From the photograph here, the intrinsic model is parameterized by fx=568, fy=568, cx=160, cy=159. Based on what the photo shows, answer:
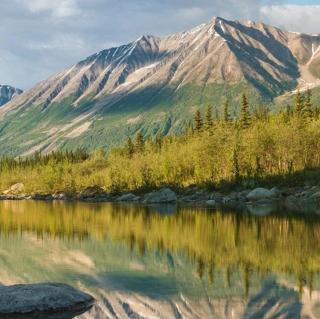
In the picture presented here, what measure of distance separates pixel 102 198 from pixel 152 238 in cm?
10008

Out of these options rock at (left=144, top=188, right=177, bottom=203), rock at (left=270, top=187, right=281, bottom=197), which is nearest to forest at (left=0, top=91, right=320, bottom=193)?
rock at (left=270, top=187, right=281, bottom=197)

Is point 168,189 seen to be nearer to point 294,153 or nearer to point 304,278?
point 294,153

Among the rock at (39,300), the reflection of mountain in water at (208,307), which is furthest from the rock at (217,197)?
the rock at (39,300)

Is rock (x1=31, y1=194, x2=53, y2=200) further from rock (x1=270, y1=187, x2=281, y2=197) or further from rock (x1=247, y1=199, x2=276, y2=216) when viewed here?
rock (x1=247, y1=199, x2=276, y2=216)

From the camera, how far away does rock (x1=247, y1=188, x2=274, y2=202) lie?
117750 mm

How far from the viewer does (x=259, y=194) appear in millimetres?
118250

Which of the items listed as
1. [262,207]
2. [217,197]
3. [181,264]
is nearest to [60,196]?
[217,197]

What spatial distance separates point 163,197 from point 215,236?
7646 centimetres

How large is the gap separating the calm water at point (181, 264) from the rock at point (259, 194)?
39625 millimetres

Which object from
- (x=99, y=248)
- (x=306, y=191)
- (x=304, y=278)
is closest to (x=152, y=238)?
(x=99, y=248)

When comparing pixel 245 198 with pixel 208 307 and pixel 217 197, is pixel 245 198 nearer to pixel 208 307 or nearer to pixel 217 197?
pixel 217 197

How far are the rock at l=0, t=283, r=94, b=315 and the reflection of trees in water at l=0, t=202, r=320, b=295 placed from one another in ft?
33.7

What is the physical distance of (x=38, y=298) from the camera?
28.7 metres

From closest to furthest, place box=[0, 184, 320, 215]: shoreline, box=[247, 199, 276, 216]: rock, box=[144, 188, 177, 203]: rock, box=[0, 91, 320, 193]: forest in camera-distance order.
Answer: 1. box=[247, 199, 276, 216]: rock
2. box=[0, 184, 320, 215]: shoreline
3. box=[144, 188, 177, 203]: rock
4. box=[0, 91, 320, 193]: forest
